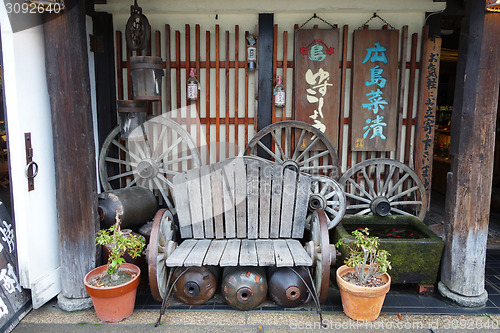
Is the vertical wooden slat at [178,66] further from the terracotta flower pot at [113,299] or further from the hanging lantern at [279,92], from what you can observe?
the terracotta flower pot at [113,299]

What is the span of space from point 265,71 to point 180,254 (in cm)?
272

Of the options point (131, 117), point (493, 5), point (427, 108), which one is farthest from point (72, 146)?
point (427, 108)

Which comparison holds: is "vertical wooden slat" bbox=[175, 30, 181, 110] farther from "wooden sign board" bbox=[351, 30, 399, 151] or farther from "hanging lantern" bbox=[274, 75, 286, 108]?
"wooden sign board" bbox=[351, 30, 399, 151]

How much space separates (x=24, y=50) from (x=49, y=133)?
82cm

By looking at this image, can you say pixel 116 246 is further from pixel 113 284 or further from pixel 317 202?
pixel 317 202

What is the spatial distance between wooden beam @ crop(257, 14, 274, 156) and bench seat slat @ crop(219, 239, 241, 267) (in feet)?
5.57

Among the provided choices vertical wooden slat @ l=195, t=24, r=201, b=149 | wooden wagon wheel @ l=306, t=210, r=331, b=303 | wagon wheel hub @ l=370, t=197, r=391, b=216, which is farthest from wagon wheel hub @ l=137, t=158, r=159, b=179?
wagon wheel hub @ l=370, t=197, r=391, b=216

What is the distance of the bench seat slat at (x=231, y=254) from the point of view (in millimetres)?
3542

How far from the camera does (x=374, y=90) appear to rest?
201 inches

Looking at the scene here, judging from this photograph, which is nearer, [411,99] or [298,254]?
[298,254]

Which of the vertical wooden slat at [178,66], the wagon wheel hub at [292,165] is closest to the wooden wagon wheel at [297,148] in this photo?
the wagon wheel hub at [292,165]

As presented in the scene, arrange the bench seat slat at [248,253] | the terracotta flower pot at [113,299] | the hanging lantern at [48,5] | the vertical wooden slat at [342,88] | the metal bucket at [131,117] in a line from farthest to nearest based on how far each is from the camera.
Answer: the vertical wooden slat at [342,88] < the metal bucket at [131,117] < the bench seat slat at [248,253] < the terracotta flower pot at [113,299] < the hanging lantern at [48,5]

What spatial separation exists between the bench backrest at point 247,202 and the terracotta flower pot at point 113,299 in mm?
912

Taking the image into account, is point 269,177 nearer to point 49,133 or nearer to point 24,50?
point 49,133
